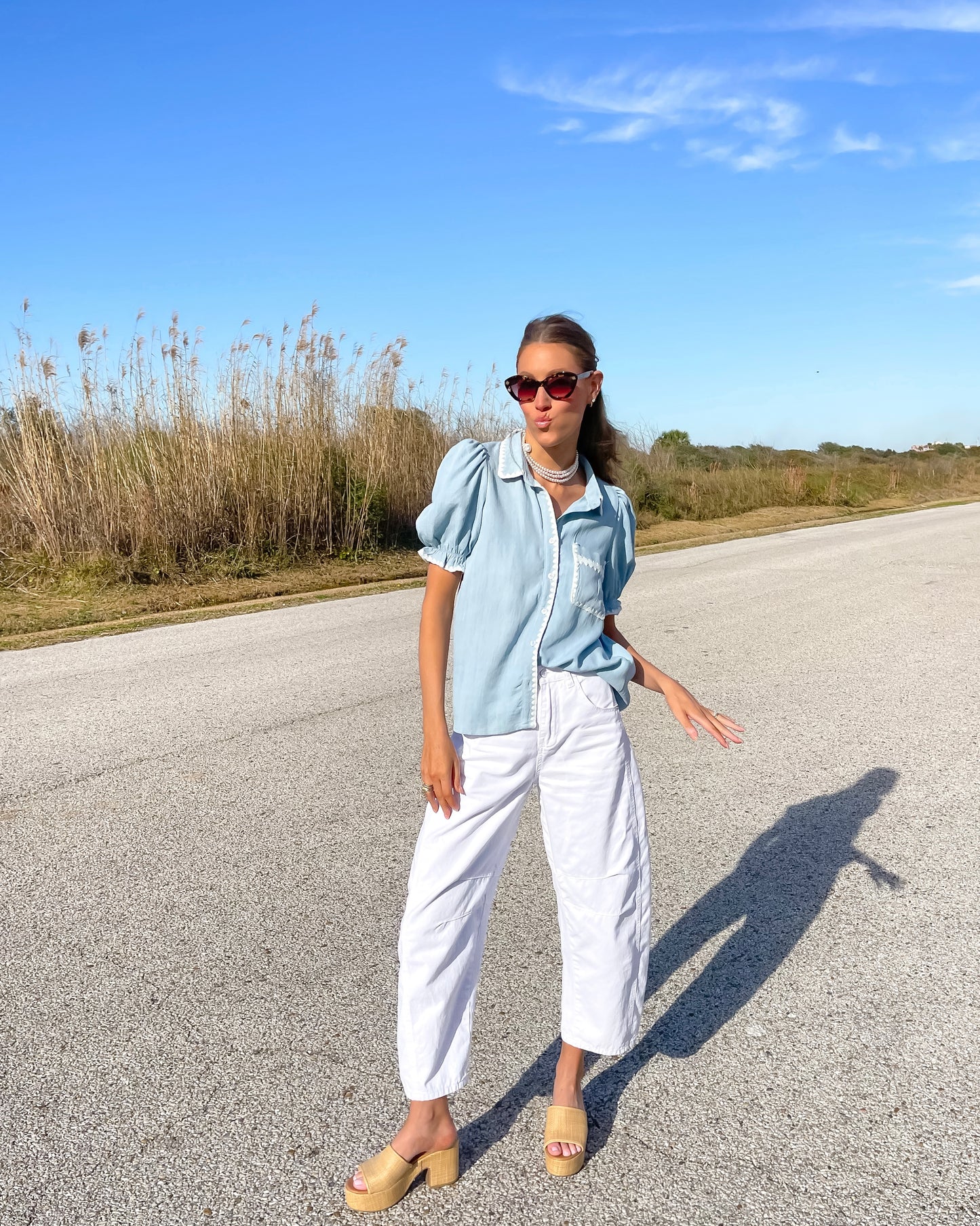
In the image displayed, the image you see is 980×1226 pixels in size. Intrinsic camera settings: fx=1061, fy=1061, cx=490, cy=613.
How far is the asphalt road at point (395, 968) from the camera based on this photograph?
222cm

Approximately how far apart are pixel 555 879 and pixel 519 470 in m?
0.90

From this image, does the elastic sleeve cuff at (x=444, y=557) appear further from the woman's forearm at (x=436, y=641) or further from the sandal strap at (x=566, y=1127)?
the sandal strap at (x=566, y=1127)

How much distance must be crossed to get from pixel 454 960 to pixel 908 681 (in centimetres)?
527

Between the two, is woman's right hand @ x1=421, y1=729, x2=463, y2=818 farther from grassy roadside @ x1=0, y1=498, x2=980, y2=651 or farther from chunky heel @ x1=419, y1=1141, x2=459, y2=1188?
grassy roadside @ x1=0, y1=498, x2=980, y2=651

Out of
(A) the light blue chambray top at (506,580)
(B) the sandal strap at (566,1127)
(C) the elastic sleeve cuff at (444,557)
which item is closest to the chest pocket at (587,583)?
(A) the light blue chambray top at (506,580)

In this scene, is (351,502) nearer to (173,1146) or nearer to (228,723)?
(228,723)

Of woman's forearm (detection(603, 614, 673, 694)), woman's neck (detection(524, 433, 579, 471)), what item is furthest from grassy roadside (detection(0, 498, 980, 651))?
woman's neck (detection(524, 433, 579, 471))

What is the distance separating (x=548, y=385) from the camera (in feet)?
7.24

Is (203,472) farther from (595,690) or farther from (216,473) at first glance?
(595,690)

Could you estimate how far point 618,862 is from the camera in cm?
226

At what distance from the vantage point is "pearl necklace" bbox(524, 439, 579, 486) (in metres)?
2.26

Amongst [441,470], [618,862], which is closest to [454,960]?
[618,862]

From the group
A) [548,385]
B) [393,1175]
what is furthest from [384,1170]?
[548,385]

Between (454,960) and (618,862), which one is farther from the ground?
(618,862)
